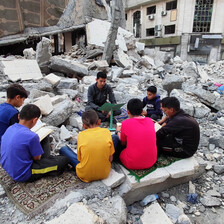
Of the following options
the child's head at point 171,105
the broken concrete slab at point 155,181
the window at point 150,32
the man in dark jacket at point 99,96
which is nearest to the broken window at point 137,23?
the window at point 150,32

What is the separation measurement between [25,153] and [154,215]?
1.63m

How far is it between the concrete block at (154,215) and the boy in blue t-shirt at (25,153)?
3.85ft

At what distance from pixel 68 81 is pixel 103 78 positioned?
2.43m

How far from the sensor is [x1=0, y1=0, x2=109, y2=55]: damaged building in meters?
10.3

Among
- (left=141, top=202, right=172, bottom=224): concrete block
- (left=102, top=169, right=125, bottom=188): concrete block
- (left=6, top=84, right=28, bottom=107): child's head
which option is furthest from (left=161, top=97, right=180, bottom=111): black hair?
(left=6, top=84, right=28, bottom=107): child's head

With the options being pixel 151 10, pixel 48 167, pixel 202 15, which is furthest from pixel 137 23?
pixel 48 167

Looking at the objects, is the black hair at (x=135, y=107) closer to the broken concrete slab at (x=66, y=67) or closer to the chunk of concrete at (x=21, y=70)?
the chunk of concrete at (x=21, y=70)

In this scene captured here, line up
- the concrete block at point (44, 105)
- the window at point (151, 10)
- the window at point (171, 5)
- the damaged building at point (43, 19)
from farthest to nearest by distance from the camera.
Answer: the window at point (151, 10) → the window at point (171, 5) → the damaged building at point (43, 19) → the concrete block at point (44, 105)

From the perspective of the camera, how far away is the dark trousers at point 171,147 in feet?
8.59

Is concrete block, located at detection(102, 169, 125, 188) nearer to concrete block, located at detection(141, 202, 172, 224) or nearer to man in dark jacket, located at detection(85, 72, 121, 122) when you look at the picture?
concrete block, located at detection(141, 202, 172, 224)

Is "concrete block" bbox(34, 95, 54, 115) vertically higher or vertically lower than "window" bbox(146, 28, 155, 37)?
lower

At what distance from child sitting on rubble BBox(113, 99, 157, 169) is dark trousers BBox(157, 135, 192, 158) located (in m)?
0.38

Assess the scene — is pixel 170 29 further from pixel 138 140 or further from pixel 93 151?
pixel 93 151

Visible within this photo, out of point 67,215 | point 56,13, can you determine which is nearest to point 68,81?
point 67,215
